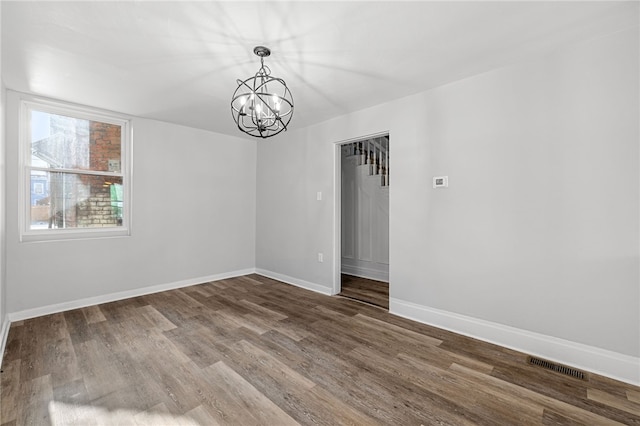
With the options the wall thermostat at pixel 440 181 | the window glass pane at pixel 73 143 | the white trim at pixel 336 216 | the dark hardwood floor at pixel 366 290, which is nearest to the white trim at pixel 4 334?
the window glass pane at pixel 73 143

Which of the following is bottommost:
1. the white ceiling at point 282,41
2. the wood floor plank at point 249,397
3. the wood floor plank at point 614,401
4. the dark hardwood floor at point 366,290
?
the wood floor plank at point 614,401

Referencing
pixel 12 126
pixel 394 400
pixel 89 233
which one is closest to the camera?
pixel 394 400

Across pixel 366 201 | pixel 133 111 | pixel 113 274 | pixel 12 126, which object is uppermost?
pixel 133 111

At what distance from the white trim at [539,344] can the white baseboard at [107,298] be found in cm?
311

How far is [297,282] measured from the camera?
4.42 meters

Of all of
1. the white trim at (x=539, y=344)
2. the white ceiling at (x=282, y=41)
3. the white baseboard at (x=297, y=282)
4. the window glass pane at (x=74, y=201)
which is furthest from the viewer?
the white baseboard at (x=297, y=282)

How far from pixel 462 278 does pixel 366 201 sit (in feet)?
8.09

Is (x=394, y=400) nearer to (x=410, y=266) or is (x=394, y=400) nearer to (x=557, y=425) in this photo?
(x=557, y=425)

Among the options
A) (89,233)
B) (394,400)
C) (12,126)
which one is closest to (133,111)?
(12,126)

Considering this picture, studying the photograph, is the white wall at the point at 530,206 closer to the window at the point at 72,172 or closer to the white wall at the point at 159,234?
the white wall at the point at 159,234

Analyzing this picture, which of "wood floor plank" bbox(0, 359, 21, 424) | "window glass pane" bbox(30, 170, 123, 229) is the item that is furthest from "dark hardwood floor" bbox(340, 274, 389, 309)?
"window glass pane" bbox(30, 170, 123, 229)

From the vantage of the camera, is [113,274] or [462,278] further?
[113,274]

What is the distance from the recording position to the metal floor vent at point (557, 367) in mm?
2057

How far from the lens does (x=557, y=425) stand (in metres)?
1.59
